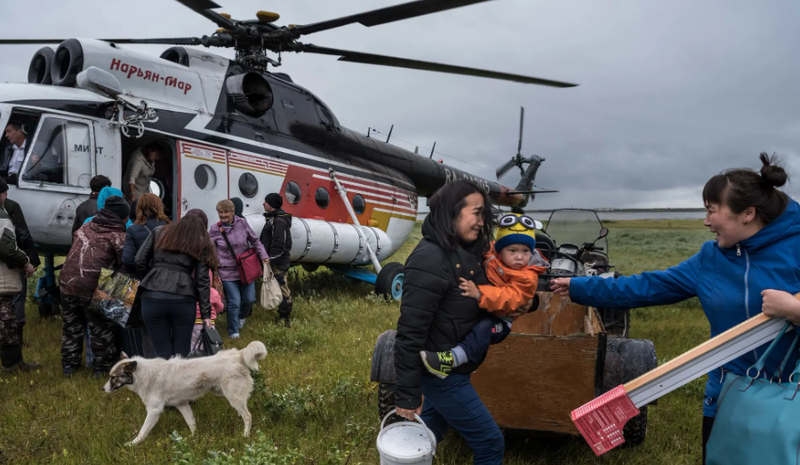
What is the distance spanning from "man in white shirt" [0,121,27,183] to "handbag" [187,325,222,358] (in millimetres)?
2929

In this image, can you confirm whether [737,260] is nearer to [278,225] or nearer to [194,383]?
[194,383]

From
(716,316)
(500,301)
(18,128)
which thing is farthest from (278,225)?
(716,316)

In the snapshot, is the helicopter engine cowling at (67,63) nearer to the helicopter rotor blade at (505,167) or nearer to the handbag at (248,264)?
the handbag at (248,264)

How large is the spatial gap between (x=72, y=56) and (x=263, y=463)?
5933 millimetres

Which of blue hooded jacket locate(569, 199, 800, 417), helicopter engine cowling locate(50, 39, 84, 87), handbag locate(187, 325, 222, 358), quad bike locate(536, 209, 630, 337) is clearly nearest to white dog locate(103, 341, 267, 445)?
handbag locate(187, 325, 222, 358)

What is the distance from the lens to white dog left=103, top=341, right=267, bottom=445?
368cm

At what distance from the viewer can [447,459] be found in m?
3.46

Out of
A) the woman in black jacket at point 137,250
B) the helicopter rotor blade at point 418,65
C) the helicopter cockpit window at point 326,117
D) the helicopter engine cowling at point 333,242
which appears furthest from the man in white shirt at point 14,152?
the helicopter cockpit window at point 326,117

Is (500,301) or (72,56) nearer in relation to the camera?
(500,301)

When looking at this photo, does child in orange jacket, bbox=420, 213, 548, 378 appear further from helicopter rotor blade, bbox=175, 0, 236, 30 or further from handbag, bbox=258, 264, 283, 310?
helicopter rotor blade, bbox=175, 0, 236, 30

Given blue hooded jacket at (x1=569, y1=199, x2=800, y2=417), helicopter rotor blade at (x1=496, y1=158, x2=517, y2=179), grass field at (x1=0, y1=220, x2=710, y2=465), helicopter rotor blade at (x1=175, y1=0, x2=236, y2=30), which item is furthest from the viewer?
helicopter rotor blade at (x1=496, y1=158, x2=517, y2=179)

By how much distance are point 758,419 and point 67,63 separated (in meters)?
7.74

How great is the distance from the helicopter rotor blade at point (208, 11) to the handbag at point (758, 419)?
20.7ft

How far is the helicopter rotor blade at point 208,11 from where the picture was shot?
6.12 meters
